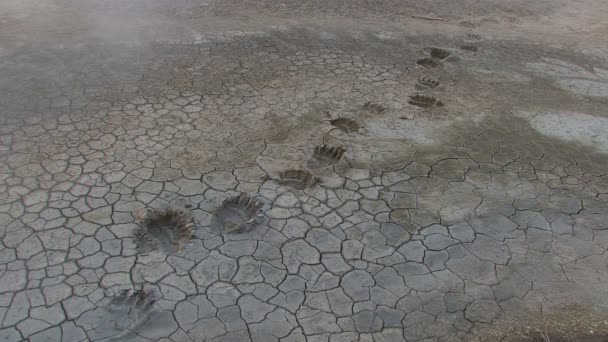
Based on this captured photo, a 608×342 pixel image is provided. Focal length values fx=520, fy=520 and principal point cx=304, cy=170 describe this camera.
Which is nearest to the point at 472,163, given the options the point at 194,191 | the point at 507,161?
the point at 507,161

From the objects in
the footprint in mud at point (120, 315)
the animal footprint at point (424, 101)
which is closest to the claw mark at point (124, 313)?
the footprint in mud at point (120, 315)

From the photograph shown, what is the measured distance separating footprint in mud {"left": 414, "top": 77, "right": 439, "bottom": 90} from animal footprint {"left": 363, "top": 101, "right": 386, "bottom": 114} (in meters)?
0.69

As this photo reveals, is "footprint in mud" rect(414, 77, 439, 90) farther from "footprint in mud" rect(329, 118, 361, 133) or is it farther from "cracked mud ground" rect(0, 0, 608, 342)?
"footprint in mud" rect(329, 118, 361, 133)

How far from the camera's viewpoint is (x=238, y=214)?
3.43 meters

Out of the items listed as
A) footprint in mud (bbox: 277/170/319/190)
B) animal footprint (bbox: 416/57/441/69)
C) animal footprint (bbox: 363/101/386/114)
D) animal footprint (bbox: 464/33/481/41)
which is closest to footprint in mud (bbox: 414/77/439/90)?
animal footprint (bbox: 416/57/441/69)

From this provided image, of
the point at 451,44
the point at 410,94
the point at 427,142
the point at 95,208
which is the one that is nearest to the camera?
the point at 95,208

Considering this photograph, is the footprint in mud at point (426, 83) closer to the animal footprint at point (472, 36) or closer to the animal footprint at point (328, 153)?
the animal footprint at point (328, 153)

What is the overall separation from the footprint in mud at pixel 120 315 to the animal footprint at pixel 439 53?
Answer: 4524 mm

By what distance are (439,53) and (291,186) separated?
333 cm

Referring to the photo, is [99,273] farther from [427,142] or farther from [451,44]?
[451,44]

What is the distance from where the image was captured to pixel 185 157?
3941 millimetres

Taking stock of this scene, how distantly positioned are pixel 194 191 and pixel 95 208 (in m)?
0.64

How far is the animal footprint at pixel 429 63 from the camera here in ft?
19.0

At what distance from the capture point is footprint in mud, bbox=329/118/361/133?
444cm
